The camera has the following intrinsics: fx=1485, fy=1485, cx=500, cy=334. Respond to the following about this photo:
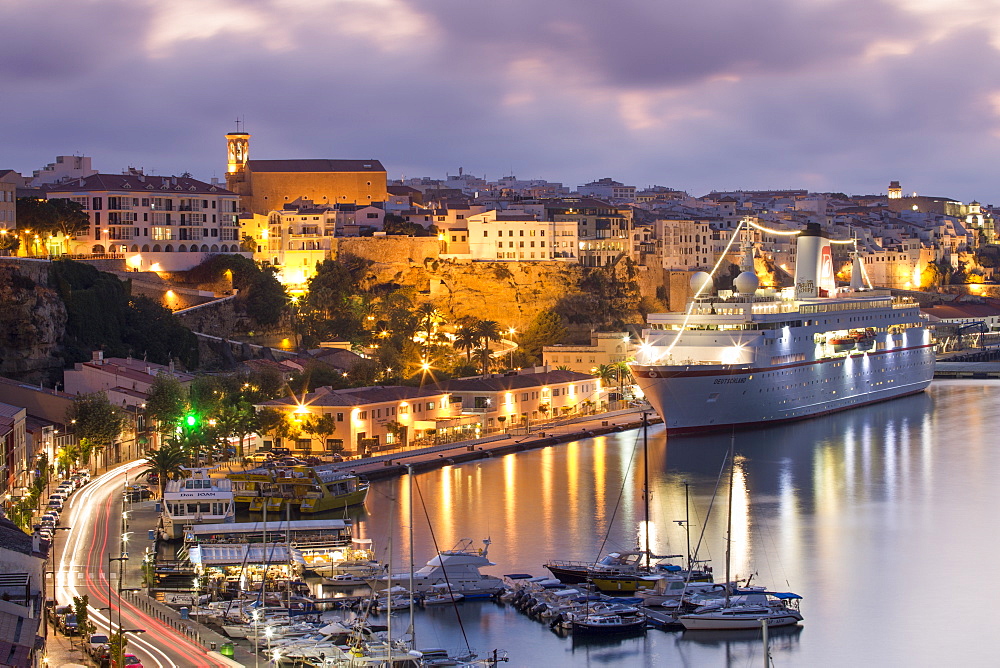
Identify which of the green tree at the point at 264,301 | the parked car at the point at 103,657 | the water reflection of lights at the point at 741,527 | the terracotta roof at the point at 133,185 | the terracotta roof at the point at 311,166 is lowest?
the water reflection of lights at the point at 741,527

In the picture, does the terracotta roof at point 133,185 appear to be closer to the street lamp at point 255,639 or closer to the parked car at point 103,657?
the street lamp at point 255,639

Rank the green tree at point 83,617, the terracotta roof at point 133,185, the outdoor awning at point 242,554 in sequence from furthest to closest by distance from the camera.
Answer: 1. the terracotta roof at point 133,185
2. the outdoor awning at point 242,554
3. the green tree at point 83,617

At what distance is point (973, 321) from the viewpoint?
208ft

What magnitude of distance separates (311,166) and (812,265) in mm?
19336

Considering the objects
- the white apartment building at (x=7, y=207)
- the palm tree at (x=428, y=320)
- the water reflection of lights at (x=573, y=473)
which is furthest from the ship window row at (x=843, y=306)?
the white apartment building at (x=7, y=207)

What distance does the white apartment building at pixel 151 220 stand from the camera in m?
41.9

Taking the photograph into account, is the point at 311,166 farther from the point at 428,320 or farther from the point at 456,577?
the point at 456,577

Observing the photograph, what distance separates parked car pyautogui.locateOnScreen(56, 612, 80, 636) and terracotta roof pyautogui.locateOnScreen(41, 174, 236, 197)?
92.4 feet

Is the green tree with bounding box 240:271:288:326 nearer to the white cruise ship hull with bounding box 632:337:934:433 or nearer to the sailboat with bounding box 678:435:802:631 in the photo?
the white cruise ship hull with bounding box 632:337:934:433

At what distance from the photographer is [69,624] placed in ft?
51.2

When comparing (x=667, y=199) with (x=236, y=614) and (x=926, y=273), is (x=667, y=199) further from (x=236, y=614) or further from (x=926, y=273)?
(x=236, y=614)

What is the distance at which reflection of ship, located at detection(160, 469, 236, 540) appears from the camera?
73.8ft

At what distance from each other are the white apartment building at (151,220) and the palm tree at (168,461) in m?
16.6

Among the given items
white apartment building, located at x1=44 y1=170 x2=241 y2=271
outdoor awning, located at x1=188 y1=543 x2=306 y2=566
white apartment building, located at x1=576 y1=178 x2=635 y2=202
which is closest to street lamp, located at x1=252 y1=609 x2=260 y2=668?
outdoor awning, located at x1=188 y1=543 x2=306 y2=566
